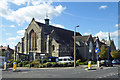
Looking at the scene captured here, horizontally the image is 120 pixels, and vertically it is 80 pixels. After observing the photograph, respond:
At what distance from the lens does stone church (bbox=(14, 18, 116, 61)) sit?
5544 cm

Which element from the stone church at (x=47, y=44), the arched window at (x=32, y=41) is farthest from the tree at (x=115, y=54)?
the arched window at (x=32, y=41)

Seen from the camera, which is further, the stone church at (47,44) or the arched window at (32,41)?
the arched window at (32,41)

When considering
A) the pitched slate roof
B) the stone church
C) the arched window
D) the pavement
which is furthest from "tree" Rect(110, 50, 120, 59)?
the pavement

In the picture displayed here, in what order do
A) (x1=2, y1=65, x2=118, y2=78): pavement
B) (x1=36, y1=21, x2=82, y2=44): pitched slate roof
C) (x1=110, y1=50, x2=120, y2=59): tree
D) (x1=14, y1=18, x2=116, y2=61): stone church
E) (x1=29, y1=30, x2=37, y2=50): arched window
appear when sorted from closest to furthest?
(x1=2, y1=65, x2=118, y2=78): pavement < (x1=14, y1=18, x2=116, y2=61): stone church < (x1=36, y1=21, x2=82, y2=44): pitched slate roof < (x1=29, y1=30, x2=37, y2=50): arched window < (x1=110, y1=50, x2=120, y2=59): tree

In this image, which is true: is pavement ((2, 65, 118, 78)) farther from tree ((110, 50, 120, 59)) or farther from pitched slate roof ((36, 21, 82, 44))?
tree ((110, 50, 120, 59))

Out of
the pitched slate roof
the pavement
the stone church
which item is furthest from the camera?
the pitched slate roof

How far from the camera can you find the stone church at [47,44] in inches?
2183

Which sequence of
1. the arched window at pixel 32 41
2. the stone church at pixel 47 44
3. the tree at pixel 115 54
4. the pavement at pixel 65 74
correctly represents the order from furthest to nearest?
the tree at pixel 115 54 → the arched window at pixel 32 41 → the stone church at pixel 47 44 → the pavement at pixel 65 74

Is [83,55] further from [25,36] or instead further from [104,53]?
[25,36]

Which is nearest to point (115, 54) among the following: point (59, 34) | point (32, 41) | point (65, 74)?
point (59, 34)

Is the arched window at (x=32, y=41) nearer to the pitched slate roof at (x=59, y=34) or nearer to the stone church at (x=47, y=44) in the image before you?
the stone church at (x=47, y=44)

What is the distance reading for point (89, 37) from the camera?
208 feet

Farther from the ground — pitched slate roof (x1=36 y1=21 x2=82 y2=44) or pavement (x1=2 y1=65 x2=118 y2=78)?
pitched slate roof (x1=36 y1=21 x2=82 y2=44)

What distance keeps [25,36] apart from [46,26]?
30.9 feet
